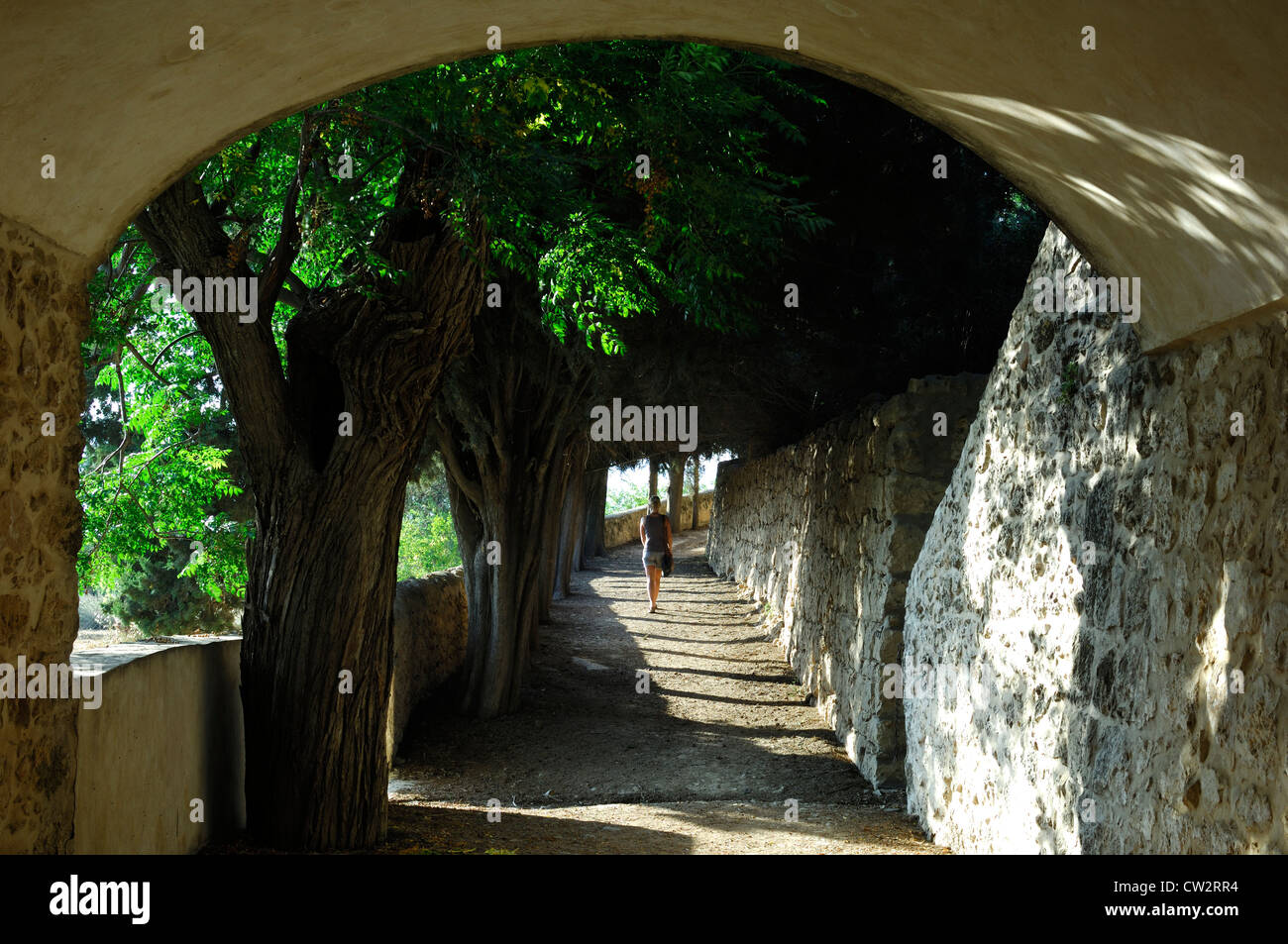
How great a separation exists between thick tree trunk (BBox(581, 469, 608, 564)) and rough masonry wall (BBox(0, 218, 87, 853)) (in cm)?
1964

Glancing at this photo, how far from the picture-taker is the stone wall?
30.2 ft

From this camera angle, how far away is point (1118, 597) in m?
3.51

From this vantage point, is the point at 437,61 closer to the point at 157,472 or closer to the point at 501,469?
the point at 157,472

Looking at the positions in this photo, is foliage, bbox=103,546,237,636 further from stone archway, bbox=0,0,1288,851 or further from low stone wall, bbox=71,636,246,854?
stone archway, bbox=0,0,1288,851

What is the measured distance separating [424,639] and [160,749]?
634cm

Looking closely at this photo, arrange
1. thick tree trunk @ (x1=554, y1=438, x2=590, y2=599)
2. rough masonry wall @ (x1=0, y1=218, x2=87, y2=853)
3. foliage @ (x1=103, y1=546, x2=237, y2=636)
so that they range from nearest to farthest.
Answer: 1. rough masonry wall @ (x1=0, y1=218, x2=87, y2=853)
2. foliage @ (x1=103, y1=546, x2=237, y2=636)
3. thick tree trunk @ (x1=554, y1=438, x2=590, y2=599)

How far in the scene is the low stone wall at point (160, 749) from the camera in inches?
140

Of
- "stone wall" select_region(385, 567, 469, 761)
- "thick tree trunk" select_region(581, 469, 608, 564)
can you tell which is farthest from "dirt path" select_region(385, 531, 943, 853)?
"thick tree trunk" select_region(581, 469, 608, 564)

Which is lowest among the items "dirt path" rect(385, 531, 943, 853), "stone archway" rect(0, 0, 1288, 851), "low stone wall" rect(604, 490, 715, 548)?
"dirt path" rect(385, 531, 943, 853)

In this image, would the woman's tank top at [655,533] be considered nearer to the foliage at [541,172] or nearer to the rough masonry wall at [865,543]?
the rough masonry wall at [865,543]

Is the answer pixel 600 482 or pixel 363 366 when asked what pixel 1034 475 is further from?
pixel 600 482

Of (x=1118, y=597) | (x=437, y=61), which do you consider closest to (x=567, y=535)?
(x=1118, y=597)

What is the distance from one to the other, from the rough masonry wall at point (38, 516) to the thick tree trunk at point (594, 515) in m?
19.6

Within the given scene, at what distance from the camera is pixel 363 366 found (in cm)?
567
